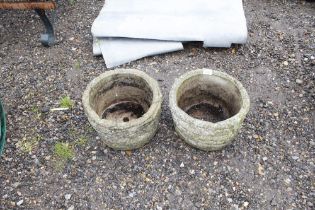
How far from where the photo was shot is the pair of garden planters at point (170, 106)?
2.87 meters

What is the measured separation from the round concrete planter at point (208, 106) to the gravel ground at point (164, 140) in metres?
0.24

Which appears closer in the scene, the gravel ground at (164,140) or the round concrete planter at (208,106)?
the round concrete planter at (208,106)

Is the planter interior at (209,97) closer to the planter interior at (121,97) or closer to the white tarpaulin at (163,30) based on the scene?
the planter interior at (121,97)

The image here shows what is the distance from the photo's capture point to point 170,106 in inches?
116

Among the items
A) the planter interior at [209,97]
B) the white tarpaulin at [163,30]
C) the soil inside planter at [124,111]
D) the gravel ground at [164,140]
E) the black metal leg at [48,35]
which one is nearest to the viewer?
the gravel ground at [164,140]

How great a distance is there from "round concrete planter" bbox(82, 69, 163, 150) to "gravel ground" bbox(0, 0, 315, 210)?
23 centimetres

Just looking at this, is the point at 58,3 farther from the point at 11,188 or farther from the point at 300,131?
the point at 300,131

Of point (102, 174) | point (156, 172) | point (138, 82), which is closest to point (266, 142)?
point (156, 172)

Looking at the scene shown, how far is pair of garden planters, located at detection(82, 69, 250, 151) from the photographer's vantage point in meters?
2.87

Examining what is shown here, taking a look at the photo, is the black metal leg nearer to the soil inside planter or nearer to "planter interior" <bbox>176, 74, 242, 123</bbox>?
the soil inside planter

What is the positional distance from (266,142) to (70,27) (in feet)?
8.22

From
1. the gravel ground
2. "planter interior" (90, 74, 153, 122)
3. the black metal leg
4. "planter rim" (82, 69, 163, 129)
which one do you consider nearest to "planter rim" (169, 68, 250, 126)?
"planter rim" (82, 69, 163, 129)

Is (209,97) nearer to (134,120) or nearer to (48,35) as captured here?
(134,120)

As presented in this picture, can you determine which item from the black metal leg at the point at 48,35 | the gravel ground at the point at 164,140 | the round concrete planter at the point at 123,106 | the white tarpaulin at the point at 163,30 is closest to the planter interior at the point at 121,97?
the round concrete planter at the point at 123,106
